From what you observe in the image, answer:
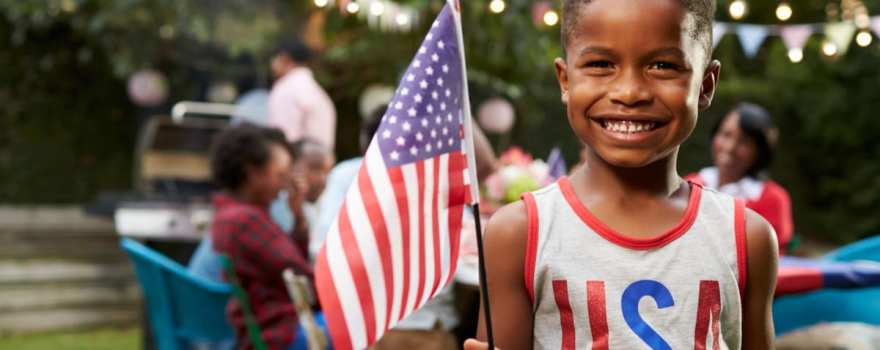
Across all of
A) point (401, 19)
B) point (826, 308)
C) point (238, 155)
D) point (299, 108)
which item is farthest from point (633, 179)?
point (299, 108)

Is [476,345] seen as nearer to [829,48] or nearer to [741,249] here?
[741,249]

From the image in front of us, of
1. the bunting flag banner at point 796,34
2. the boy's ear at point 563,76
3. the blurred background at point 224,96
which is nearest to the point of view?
the boy's ear at point 563,76

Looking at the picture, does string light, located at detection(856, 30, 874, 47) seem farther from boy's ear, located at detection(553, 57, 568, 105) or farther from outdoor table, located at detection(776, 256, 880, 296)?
boy's ear, located at detection(553, 57, 568, 105)

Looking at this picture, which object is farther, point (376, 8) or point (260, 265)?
point (376, 8)

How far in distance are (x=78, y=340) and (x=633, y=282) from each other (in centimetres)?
667

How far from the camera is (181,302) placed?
3414 mm

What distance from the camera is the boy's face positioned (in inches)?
53.5

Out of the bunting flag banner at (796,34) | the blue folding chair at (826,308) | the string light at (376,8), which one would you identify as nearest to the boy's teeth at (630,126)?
the blue folding chair at (826,308)

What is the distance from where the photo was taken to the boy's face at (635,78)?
4.46 feet

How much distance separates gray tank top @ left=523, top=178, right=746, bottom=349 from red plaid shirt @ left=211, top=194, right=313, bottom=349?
2.11 m

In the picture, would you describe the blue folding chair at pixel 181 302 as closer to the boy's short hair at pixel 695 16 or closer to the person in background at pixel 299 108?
the boy's short hair at pixel 695 16

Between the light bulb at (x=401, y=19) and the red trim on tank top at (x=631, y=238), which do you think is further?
the light bulb at (x=401, y=19)

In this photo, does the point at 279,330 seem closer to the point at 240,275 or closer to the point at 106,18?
the point at 240,275

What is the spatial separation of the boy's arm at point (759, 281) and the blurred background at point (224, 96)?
5.81 m
